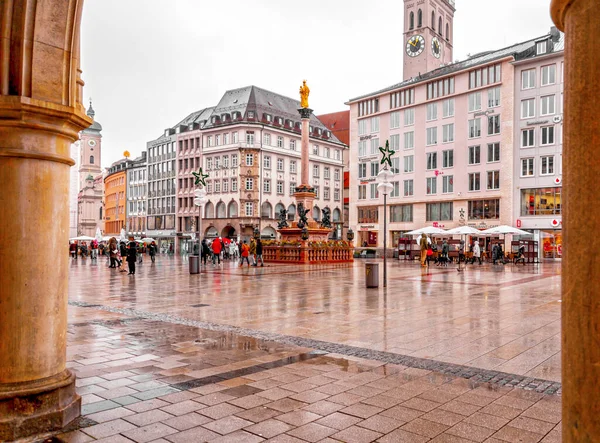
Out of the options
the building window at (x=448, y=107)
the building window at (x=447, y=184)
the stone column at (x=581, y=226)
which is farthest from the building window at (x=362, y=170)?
the stone column at (x=581, y=226)

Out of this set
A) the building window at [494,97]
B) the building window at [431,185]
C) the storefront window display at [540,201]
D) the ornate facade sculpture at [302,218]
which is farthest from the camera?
the building window at [431,185]

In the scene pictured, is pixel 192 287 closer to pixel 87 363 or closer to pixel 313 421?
pixel 87 363

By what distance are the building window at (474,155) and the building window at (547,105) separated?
7.11 meters

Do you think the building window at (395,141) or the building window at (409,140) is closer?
the building window at (409,140)

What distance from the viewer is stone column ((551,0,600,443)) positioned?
1845 millimetres

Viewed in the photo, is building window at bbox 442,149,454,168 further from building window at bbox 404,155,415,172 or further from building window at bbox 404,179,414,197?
building window at bbox 404,179,414,197

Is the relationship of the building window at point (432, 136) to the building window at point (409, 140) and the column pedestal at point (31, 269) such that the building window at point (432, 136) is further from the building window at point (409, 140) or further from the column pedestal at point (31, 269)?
the column pedestal at point (31, 269)

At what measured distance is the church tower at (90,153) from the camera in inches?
4631

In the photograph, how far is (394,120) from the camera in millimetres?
63188

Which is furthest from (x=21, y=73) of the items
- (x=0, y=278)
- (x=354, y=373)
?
(x=354, y=373)

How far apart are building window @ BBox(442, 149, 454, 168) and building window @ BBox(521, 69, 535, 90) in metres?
9.66

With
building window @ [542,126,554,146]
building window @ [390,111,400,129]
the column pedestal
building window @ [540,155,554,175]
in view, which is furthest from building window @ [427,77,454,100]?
the column pedestal

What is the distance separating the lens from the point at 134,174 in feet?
318

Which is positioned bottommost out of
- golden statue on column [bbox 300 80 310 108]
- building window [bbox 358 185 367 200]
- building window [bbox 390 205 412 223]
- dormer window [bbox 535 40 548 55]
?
building window [bbox 390 205 412 223]
